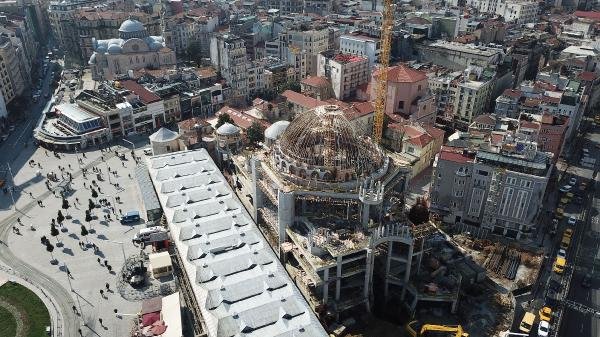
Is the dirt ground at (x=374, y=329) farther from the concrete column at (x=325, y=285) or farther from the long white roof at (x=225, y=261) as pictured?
the long white roof at (x=225, y=261)

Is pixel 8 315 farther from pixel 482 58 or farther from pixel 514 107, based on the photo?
pixel 482 58

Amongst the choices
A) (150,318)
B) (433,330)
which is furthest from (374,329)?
(150,318)

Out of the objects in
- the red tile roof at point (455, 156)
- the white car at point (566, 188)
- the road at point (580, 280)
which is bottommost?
the road at point (580, 280)

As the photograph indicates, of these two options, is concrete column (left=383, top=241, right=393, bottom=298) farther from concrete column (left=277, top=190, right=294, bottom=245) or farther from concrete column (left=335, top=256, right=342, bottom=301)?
concrete column (left=277, top=190, right=294, bottom=245)

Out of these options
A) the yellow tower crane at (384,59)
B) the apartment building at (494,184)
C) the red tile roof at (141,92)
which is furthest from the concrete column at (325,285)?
the red tile roof at (141,92)

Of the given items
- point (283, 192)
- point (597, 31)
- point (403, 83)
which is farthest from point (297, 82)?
point (597, 31)

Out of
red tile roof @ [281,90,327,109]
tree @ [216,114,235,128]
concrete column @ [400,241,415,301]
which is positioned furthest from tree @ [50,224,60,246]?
red tile roof @ [281,90,327,109]

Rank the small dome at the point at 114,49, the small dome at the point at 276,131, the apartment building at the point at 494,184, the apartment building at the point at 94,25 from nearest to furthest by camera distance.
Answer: the apartment building at the point at 494,184
the small dome at the point at 276,131
the small dome at the point at 114,49
the apartment building at the point at 94,25
